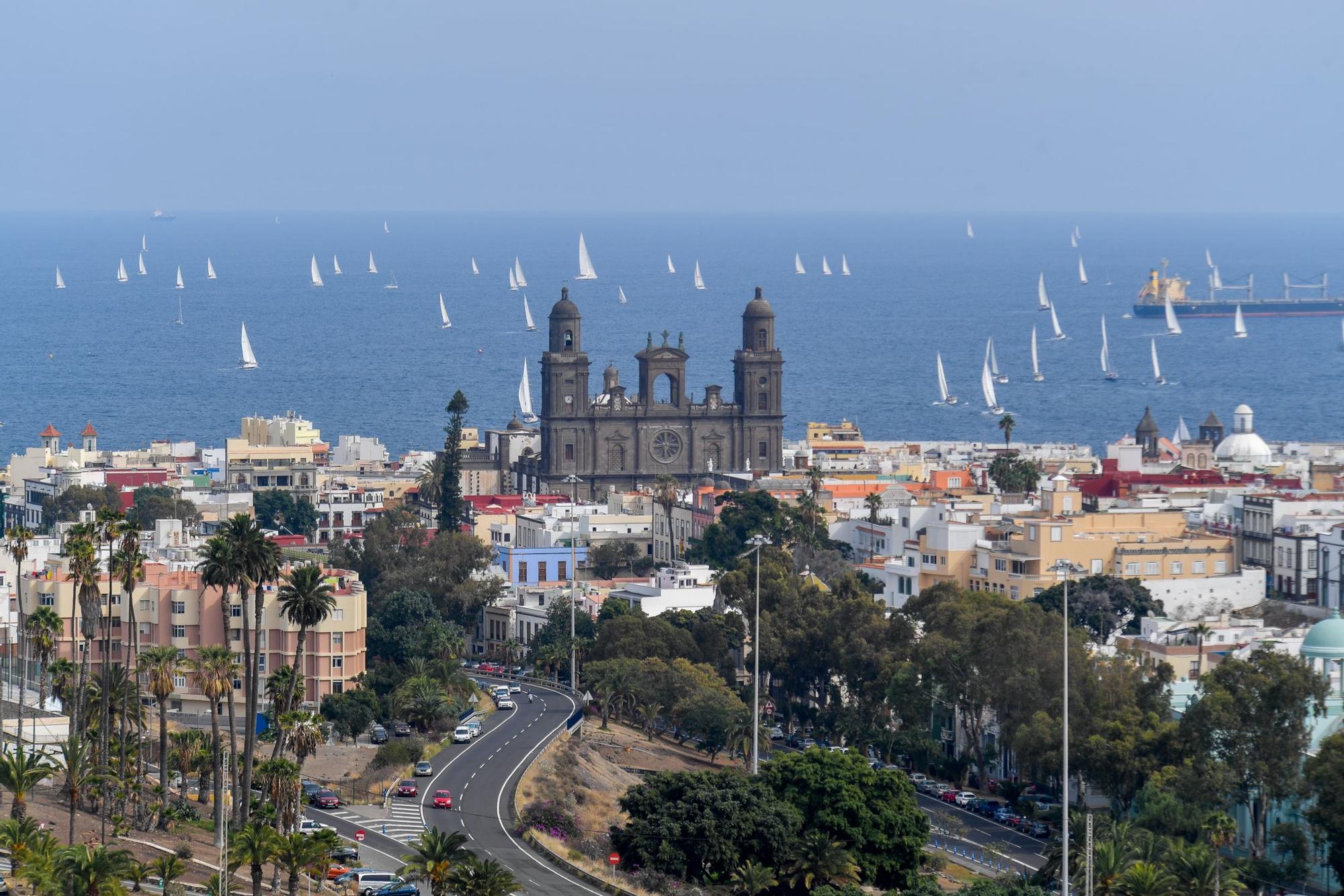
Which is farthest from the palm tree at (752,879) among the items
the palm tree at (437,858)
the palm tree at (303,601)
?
the palm tree at (303,601)

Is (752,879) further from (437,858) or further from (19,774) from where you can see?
(19,774)

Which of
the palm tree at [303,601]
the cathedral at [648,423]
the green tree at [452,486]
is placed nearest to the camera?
the palm tree at [303,601]

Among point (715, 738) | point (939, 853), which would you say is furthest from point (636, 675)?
point (939, 853)

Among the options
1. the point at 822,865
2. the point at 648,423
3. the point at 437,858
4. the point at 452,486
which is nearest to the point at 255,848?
the point at 437,858

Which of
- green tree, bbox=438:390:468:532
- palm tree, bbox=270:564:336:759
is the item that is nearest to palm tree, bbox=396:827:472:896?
palm tree, bbox=270:564:336:759

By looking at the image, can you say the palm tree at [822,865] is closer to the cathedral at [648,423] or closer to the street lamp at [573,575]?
the street lamp at [573,575]

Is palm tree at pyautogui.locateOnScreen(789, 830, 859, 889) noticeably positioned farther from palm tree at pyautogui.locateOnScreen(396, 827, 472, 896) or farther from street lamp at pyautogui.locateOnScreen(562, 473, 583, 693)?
street lamp at pyautogui.locateOnScreen(562, 473, 583, 693)

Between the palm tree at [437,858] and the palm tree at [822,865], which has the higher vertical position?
the palm tree at [437,858]

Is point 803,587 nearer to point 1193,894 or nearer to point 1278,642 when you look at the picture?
point 1278,642
